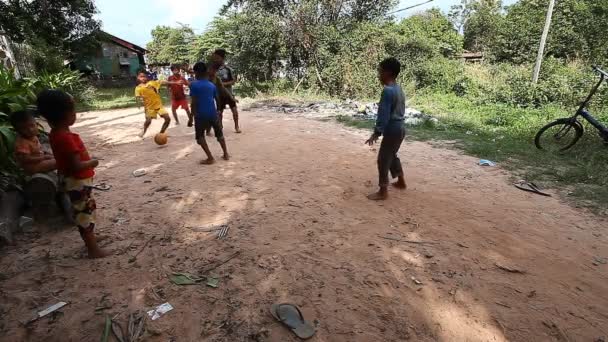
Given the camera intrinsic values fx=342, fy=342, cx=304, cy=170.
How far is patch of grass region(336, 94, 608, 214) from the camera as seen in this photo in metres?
4.67

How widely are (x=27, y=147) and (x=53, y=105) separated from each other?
3.21 feet

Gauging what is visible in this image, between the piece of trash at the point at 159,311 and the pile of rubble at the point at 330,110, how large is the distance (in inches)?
305

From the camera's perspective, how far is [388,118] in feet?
12.0

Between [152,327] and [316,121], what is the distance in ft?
25.4

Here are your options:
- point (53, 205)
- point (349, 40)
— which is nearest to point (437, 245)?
point (53, 205)

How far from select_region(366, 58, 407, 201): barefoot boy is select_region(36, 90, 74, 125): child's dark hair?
2748mm

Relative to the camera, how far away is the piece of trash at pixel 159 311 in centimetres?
218

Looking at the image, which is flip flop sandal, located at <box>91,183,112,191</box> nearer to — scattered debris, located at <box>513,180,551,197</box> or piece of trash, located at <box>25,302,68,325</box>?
piece of trash, located at <box>25,302,68,325</box>

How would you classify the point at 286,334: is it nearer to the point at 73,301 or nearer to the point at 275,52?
the point at 73,301

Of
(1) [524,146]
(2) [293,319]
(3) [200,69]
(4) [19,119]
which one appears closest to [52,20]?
(3) [200,69]

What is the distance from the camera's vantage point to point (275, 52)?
16.0m

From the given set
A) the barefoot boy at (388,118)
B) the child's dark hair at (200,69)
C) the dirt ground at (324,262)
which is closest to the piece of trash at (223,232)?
the dirt ground at (324,262)

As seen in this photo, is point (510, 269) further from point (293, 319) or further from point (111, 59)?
point (111, 59)

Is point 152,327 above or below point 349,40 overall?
→ below
